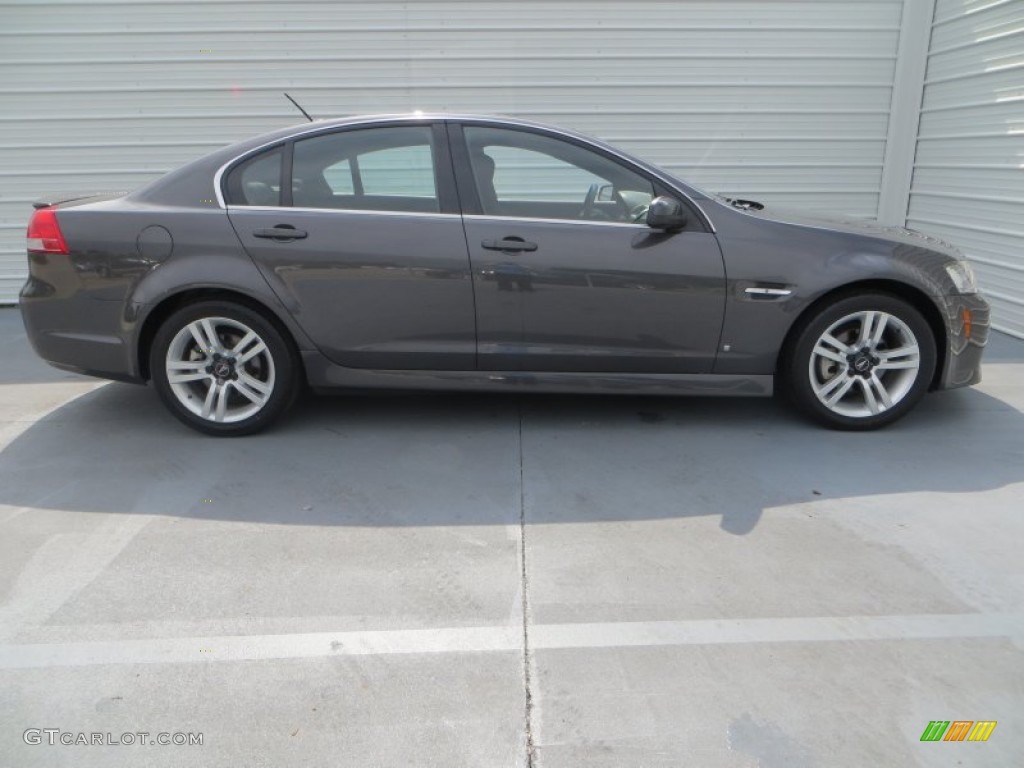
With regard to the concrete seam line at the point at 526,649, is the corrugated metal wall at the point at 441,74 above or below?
Result: above

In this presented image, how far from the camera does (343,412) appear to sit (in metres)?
4.45

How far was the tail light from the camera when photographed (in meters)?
3.84

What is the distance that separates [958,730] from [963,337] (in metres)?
2.48

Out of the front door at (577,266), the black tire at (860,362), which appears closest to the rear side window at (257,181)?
the front door at (577,266)

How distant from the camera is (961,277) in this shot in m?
3.99

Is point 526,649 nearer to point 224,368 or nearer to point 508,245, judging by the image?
point 508,245

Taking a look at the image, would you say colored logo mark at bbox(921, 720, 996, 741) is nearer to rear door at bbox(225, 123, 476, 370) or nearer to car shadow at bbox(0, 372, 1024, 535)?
car shadow at bbox(0, 372, 1024, 535)

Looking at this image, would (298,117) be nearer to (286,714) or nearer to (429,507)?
(429,507)

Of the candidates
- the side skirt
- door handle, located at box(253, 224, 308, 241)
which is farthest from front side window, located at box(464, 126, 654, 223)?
door handle, located at box(253, 224, 308, 241)

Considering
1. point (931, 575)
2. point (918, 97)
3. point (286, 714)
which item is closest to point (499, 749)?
point (286, 714)

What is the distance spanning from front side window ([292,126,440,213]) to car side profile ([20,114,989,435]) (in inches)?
0.4

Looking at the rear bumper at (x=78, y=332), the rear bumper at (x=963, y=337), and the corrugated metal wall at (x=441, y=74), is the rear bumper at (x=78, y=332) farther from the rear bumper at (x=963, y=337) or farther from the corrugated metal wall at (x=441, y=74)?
the rear bumper at (x=963, y=337)

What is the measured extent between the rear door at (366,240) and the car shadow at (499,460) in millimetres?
536

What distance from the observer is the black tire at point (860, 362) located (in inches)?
154
